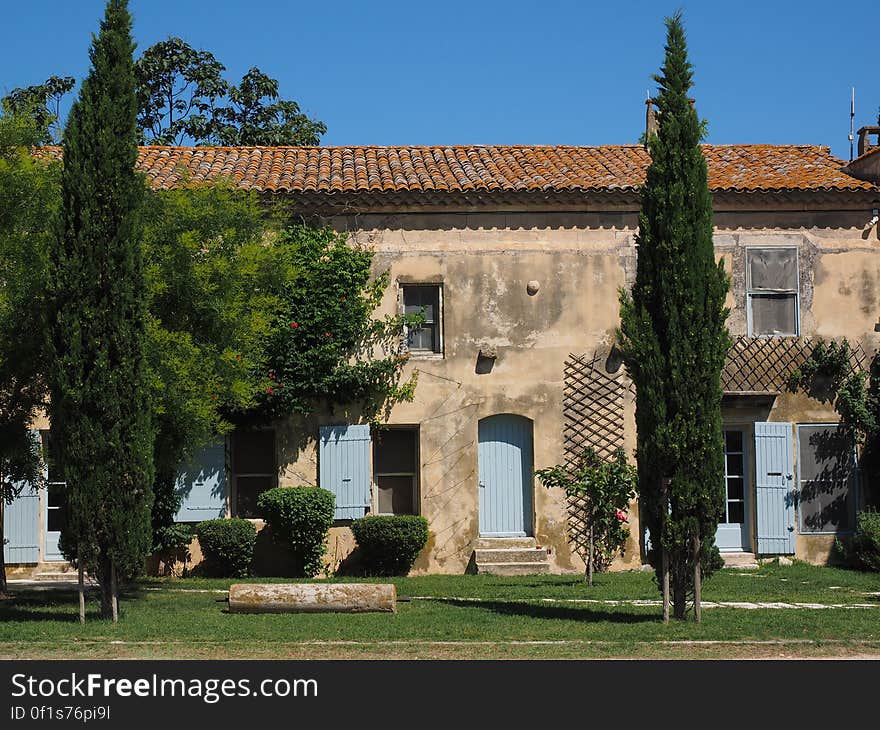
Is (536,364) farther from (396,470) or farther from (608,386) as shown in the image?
(396,470)

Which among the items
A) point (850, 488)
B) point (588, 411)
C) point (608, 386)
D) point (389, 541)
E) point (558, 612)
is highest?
point (608, 386)

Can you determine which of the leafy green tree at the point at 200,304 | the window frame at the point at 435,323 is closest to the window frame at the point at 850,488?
the window frame at the point at 435,323

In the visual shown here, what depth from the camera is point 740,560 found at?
2023 centimetres

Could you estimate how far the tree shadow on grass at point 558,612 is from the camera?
13289 mm

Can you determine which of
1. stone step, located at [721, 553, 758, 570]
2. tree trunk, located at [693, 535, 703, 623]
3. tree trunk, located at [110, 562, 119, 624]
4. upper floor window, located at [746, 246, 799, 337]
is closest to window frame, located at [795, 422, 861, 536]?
stone step, located at [721, 553, 758, 570]

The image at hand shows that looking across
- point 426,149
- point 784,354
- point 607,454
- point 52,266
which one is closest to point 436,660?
point 52,266

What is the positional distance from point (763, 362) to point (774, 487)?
2115 millimetres

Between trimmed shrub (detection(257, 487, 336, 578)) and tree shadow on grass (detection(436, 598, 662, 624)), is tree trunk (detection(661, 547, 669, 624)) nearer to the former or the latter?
tree shadow on grass (detection(436, 598, 662, 624))

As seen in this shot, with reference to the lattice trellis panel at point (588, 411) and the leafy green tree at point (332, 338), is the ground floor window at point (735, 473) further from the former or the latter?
the leafy green tree at point (332, 338)

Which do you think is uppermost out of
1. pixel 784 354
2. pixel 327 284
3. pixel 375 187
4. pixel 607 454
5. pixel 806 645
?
pixel 375 187

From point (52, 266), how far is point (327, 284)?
7108 millimetres

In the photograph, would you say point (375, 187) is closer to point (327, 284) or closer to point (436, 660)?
point (327, 284)

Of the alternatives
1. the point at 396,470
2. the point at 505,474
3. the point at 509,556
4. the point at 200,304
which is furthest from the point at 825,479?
the point at 200,304

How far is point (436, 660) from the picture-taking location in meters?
10.6
